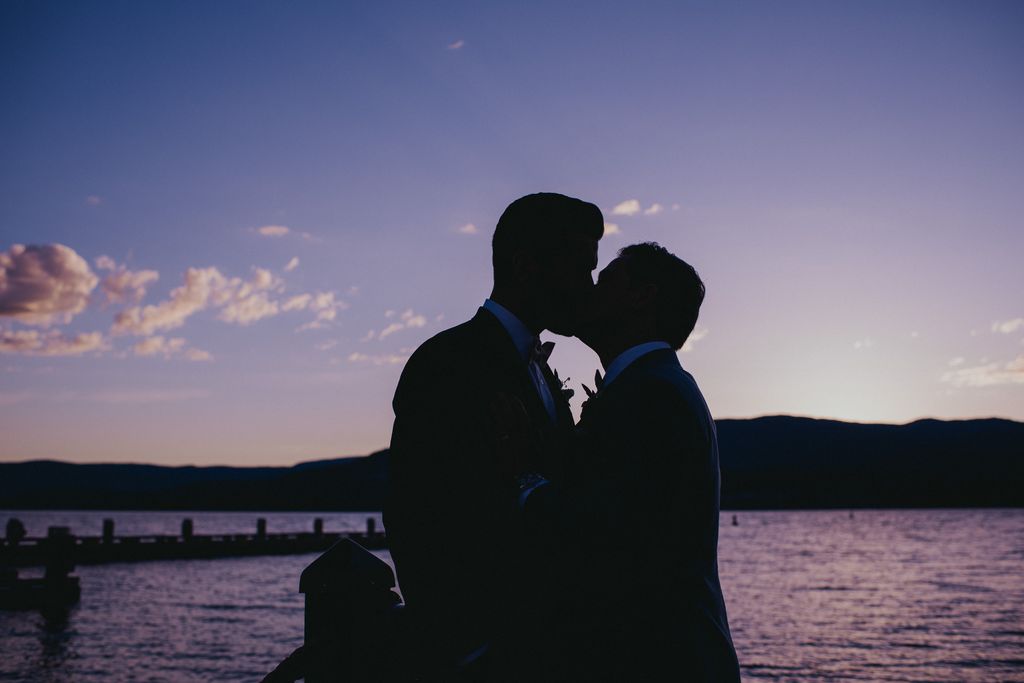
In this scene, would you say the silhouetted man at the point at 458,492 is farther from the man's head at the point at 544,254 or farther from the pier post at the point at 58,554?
the pier post at the point at 58,554

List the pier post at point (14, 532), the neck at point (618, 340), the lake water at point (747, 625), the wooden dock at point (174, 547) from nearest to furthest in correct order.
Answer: the neck at point (618, 340)
the lake water at point (747, 625)
the pier post at point (14, 532)
the wooden dock at point (174, 547)

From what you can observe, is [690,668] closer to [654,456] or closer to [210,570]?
[654,456]

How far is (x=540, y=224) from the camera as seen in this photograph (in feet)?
9.95

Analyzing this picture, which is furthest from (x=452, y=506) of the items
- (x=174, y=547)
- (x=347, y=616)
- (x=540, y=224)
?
(x=174, y=547)

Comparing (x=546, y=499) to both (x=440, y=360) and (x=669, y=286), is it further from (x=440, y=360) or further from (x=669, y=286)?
(x=669, y=286)

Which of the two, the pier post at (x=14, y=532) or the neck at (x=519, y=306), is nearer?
the neck at (x=519, y=306)

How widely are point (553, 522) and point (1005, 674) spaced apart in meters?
28.5

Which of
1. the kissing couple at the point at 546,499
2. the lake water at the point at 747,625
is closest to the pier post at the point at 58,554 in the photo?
the lake water at the point at 747,625

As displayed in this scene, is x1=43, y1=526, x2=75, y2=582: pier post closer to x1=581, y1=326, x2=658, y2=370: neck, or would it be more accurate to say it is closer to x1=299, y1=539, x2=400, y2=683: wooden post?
x1=581, y1=326, x2=658, y2=370: neck

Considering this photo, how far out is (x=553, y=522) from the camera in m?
2.54

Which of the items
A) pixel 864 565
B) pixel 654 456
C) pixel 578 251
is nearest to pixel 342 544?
pixel 654 456

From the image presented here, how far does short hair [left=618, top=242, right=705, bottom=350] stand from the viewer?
3.23 metres

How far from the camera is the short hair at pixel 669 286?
3234mm

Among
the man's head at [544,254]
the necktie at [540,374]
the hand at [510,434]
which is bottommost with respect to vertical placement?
the hand at [510,434]
